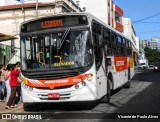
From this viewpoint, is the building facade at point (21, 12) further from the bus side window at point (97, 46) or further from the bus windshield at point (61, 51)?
the bus windshield at point (61, 51)

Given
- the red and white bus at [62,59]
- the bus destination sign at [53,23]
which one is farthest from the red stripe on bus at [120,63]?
the bus destination sign at [53,23]

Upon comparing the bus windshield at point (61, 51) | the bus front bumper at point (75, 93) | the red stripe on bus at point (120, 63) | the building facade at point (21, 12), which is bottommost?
the bus front bumper at point (75, 93)

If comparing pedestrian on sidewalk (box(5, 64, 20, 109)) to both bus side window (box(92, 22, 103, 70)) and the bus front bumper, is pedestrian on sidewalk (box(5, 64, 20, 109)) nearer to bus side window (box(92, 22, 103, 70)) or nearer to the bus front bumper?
the bus front bumper

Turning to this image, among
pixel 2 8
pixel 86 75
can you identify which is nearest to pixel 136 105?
pixel 86 75

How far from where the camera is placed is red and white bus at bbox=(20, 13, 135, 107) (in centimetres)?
1154

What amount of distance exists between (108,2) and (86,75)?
64.6 metres

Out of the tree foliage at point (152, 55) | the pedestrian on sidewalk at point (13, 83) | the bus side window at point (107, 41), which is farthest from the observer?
the tree foliage at point (152, 55)

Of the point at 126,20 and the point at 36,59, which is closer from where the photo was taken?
the point at 36,59

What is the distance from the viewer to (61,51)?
11.7 metres

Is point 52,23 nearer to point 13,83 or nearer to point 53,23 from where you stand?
point 53,23

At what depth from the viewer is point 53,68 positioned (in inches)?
459

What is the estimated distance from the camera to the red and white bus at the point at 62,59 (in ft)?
37.9

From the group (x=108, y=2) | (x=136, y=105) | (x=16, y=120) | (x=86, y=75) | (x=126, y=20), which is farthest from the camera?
(x=126, y=20)

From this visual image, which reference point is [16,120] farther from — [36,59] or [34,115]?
[36,59]
